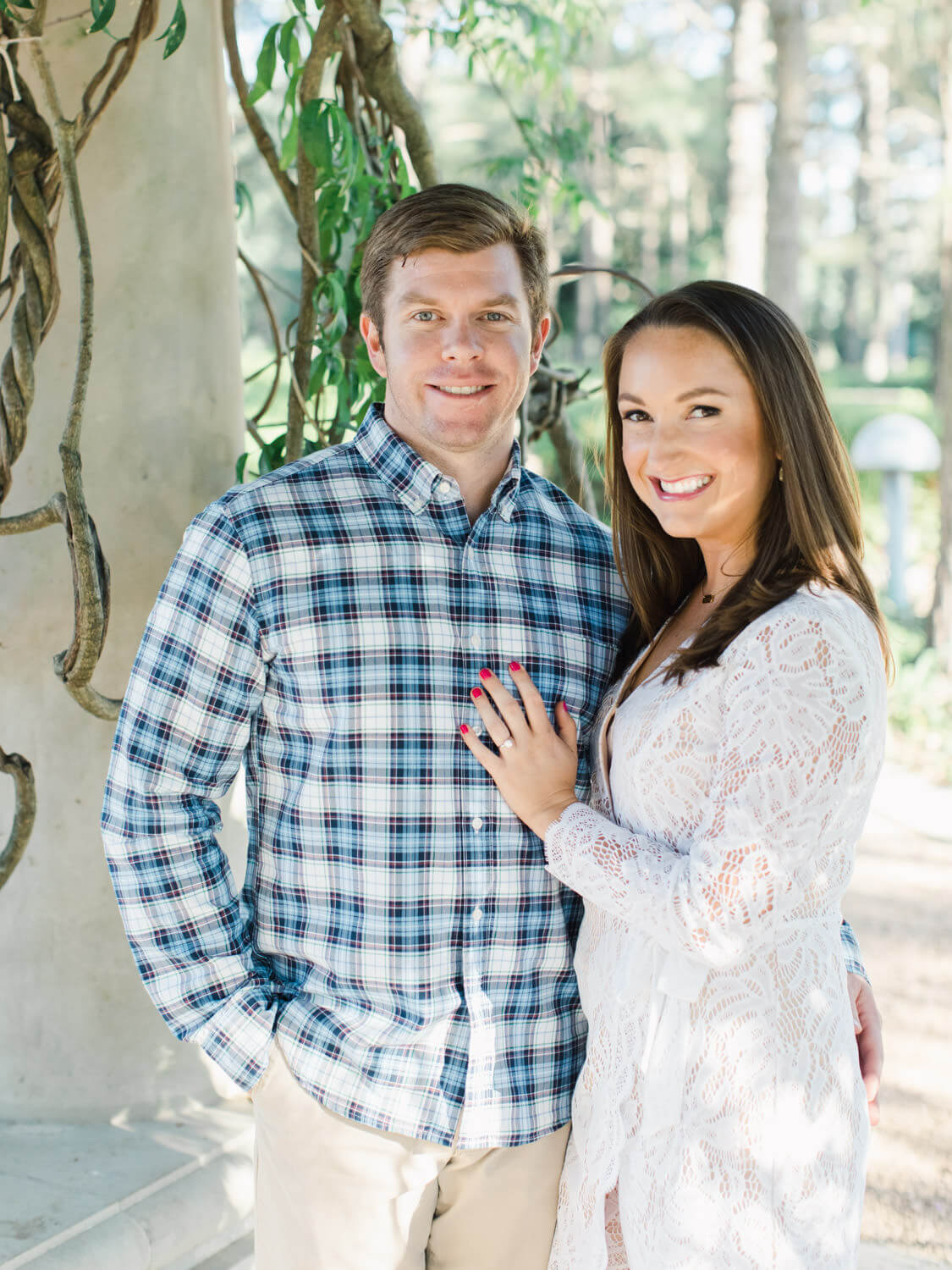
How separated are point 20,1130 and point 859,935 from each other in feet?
12.7

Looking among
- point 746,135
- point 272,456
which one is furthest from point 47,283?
point 746,135

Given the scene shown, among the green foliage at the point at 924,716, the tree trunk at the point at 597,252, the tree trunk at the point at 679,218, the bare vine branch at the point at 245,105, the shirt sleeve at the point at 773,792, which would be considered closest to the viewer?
the shirt sleeve at the point at 773,792

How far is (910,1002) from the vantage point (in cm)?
462

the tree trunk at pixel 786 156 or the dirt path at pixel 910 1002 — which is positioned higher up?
the tree trunk at pixel 786 156

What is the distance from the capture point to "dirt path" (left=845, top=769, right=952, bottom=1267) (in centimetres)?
330

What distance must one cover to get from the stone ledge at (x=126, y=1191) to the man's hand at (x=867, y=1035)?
4.07 feet

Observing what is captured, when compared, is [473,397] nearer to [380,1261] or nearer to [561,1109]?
[561,1109]

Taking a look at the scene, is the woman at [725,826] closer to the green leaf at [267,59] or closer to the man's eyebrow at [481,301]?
the man's eyebrow at [481,301]

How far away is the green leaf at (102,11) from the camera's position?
1.91 metres

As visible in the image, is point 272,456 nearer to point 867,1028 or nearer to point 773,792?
point 773,792

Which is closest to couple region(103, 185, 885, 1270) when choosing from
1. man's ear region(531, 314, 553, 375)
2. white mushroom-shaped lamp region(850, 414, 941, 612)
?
man's ear region(531, 314, 553, 375)

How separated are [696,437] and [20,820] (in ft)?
4.46

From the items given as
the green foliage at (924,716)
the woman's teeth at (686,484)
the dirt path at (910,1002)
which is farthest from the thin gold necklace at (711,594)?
the green foliage at (924,716)

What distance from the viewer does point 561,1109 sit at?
1.84 metres
